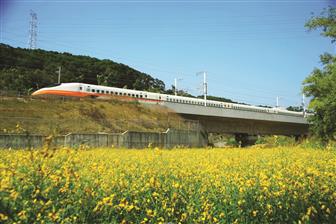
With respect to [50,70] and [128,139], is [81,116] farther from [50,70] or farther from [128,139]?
[50,70]

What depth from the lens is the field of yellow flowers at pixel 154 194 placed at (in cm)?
274

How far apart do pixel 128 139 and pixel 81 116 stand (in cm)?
653

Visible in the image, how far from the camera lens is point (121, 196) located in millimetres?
3084

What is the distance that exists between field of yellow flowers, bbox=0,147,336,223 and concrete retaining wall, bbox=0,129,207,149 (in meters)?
12.0

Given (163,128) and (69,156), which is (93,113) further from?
(69,156)

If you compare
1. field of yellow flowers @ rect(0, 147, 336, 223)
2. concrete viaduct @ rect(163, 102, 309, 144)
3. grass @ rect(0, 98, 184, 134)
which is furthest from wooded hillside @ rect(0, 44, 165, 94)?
field of yellow flowers @ rect(0, 147, 336, 223)

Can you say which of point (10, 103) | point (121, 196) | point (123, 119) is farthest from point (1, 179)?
point (123, 119)

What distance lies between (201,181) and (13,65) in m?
60.7

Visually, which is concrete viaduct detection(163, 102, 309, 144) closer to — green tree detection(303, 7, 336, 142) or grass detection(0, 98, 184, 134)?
grass detection(0, 98, 184, 134)

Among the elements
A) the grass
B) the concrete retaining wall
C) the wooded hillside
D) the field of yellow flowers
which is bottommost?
the field of yellow flowers

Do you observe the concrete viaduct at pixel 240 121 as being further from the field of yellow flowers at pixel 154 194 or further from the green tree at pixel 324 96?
the field of yellow flowers at pixel 154 194

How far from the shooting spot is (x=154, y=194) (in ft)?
10.3

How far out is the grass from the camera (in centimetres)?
2303

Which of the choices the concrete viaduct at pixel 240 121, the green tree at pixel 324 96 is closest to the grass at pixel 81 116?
the concrete viaduct at pixel 240 121
